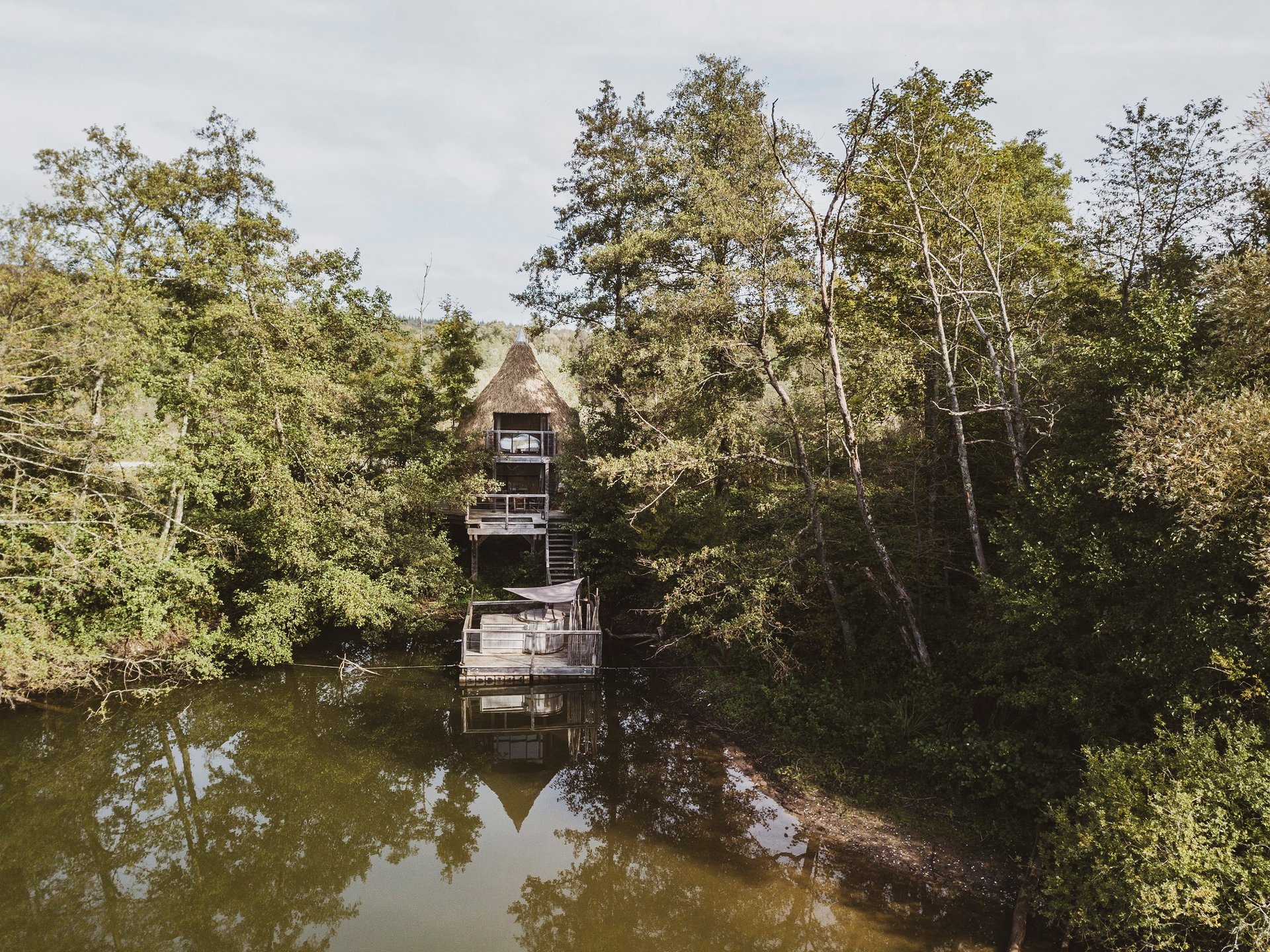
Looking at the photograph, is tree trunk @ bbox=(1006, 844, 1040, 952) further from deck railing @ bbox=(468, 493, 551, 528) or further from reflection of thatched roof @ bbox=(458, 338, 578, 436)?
reflection of thatched roof @ bbox=(458, 338, 578, 436)

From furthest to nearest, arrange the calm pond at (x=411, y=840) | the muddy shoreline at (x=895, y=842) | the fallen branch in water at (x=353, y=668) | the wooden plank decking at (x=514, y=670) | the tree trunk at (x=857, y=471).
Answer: the fallen branch in water at (x=353, y=668) → the wooden plank decking at (x=514, y=670) → the tree trunk at (x=857, y=471) → the muddy shoreline at (x=895, y=842) → the calm pond at (x=411, y=840)

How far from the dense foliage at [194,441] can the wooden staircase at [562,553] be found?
3.19 meters

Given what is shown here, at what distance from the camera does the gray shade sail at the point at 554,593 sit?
55.8 feet

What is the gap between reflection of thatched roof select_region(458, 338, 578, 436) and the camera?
925 inches

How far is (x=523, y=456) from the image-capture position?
2412 cm

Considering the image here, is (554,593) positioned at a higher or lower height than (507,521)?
lower

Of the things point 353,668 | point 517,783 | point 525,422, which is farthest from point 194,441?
point 525,422

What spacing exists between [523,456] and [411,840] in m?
15.0

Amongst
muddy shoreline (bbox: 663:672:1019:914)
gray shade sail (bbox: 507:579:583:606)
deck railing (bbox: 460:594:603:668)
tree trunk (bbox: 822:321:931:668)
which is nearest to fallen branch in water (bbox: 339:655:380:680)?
deck railing (bbox: 460:594:603:668)

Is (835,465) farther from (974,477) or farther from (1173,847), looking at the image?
(1173,847)

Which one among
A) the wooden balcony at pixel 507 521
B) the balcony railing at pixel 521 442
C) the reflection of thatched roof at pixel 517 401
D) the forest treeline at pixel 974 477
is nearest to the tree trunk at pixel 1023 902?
the forest treeline at pixel 974 477

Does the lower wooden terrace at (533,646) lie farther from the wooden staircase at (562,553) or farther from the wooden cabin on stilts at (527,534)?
the wooden staircase at (562,553)

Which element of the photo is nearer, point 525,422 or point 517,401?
point 517,401

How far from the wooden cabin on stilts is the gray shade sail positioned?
2 cm
